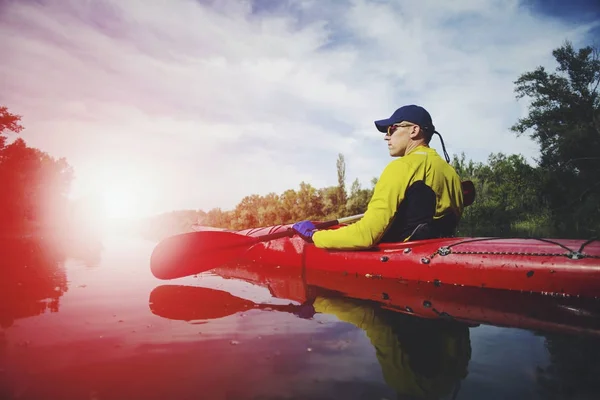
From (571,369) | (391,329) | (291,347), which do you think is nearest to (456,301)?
(391,329)

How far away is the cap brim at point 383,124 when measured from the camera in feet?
12.5

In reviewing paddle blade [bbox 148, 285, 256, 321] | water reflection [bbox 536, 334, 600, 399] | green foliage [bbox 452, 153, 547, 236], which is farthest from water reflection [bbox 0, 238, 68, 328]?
green foliage [bbox 452, 153, 547, 236]

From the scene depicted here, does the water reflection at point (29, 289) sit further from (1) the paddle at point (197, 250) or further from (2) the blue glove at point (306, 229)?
(2) the blue glove at point (306, 229)

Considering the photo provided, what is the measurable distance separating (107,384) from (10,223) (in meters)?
27.7

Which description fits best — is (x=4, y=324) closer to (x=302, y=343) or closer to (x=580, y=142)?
Result: (x=302, y=343)

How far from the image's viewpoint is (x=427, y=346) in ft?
5.68

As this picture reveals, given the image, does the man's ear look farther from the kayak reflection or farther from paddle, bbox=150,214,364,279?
the kayak reflection

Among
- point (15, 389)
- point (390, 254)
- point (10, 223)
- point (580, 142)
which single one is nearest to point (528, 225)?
point (580, 142)

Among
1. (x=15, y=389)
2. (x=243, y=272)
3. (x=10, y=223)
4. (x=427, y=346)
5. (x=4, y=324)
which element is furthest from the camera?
(x=10, y=223)

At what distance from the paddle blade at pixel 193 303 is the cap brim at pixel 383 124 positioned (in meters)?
2.43

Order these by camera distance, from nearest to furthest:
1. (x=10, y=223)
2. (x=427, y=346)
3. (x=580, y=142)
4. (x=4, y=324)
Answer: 1. (x=427, y=346)
2. (x=4, y=324)
3. (x=580, y=142)
4. (x=10, y=223)

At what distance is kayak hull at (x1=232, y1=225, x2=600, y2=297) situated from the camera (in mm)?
2463

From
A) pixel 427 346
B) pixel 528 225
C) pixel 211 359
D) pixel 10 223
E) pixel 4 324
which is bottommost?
pixel 528 225

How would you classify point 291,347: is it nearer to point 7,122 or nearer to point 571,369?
point 571,369
